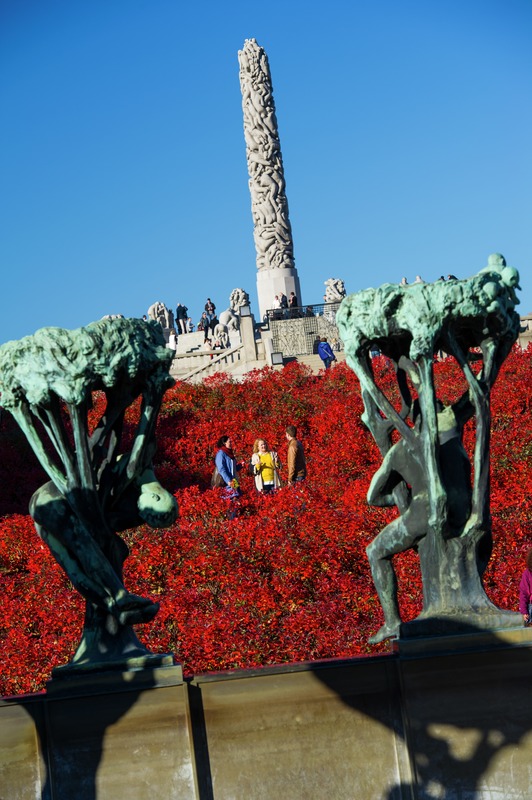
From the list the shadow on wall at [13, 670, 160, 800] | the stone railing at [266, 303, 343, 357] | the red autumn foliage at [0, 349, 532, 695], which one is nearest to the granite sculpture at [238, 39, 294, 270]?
the stone railing at [266, 303, 343, 357]

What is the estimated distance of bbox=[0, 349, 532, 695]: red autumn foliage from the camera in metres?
11.3

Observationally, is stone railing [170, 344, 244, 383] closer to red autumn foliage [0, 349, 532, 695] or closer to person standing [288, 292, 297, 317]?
person standing [288, 292, 297, 317]

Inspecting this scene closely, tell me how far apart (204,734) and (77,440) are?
5.88 ft

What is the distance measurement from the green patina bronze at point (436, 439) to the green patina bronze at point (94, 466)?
128 cm

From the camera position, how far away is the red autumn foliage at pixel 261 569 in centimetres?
1127

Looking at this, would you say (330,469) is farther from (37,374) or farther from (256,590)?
(37,374)

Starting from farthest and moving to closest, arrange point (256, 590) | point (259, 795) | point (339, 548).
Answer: point (339, 548)
point (256, 590)
point (259, 795)

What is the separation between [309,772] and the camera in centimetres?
680

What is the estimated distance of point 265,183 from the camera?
152 ft

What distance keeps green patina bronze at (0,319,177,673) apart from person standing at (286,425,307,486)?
9.58m

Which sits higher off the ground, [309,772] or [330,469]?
[330,469]

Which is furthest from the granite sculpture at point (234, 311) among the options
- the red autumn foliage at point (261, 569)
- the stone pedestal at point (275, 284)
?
the red autumn foliage at point (261, 569)

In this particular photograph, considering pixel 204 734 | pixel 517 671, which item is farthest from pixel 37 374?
pixel 517 671

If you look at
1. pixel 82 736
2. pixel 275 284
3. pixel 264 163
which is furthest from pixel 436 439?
pixel 264 163
